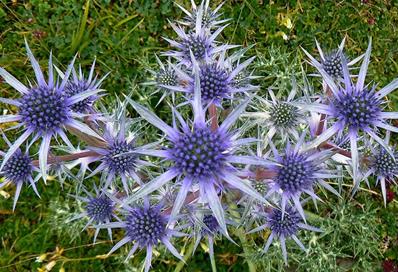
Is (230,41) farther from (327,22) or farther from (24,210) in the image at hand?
(24,210)

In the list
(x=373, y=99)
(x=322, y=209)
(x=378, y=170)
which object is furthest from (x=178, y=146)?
(x=322, y=209)

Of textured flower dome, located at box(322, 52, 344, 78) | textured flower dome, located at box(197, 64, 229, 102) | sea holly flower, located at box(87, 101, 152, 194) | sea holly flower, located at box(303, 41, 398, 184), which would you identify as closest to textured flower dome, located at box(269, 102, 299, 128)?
textured flower dome, located at box(322, 52, 344, 78)

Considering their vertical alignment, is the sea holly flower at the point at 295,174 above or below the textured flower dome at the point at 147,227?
above

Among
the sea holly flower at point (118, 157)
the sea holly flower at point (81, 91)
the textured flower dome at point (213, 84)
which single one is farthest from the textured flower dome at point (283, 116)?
the sea holly flower at point (81, 91)

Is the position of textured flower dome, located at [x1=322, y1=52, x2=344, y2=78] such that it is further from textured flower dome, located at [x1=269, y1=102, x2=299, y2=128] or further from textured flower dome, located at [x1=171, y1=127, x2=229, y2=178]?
textured flower dome, located at [x1=171, y1=127, x2=229, y2=178]

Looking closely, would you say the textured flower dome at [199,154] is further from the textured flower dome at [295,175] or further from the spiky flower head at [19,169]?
the spiky flower head at [19,169]

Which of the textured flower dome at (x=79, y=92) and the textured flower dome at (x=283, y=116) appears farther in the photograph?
the textured flower dome at (x=283, y=116)

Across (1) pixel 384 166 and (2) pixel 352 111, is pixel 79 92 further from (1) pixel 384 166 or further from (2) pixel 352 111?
(1) pixel 384 166
